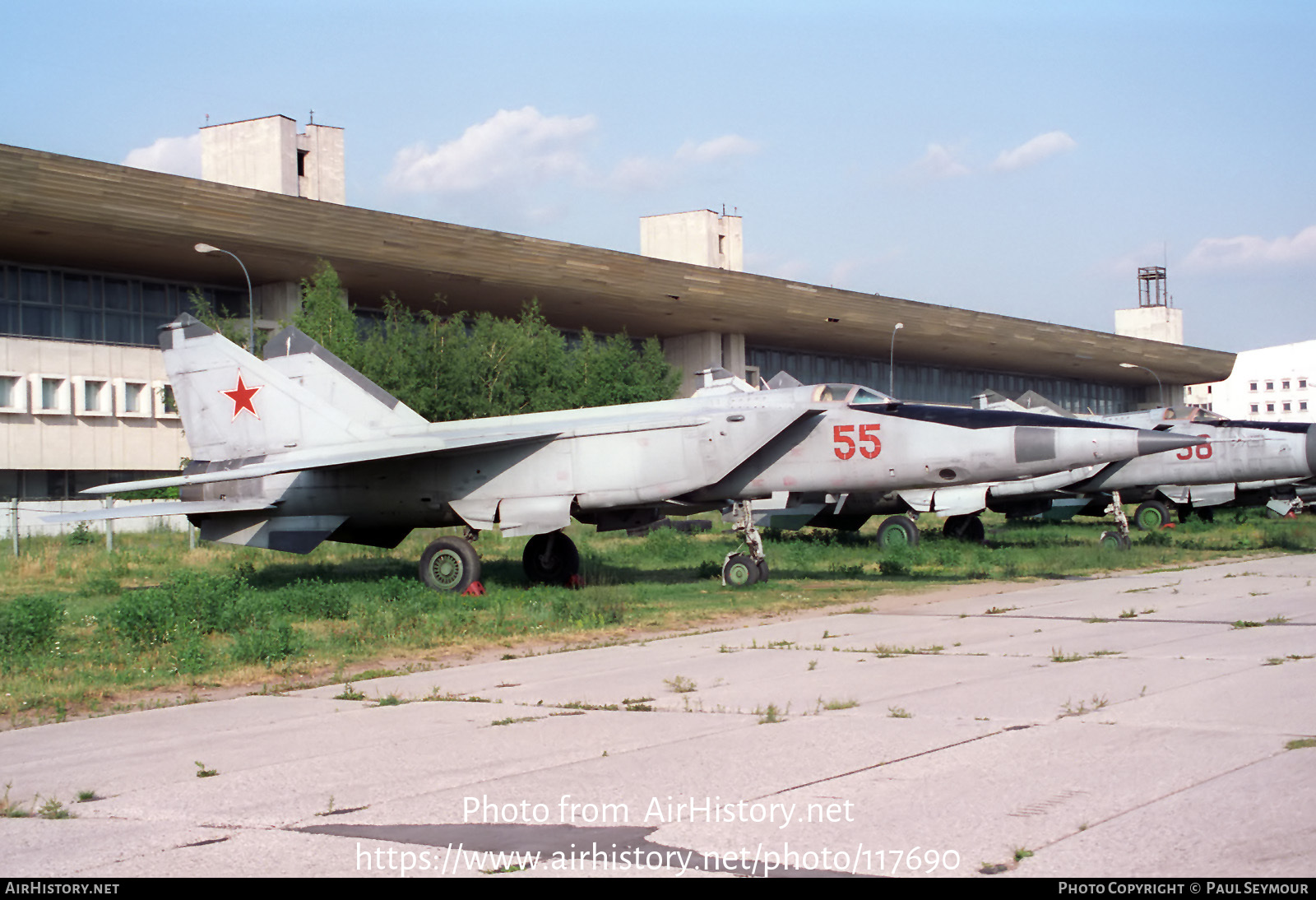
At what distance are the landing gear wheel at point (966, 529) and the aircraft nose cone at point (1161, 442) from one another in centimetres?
1080

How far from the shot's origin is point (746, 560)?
60.7 feet

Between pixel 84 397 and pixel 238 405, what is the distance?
27.5 m

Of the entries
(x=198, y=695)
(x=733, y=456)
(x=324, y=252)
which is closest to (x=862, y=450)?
(x=733, y=456)

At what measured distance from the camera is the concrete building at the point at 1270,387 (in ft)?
385

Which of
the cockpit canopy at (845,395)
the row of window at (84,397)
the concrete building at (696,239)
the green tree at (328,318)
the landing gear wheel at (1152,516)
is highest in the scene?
the concrete building at (696,239)

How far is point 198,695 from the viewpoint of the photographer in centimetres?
1023

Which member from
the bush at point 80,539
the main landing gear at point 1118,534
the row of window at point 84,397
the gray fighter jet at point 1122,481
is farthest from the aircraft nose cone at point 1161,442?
the row of window at point 84,397

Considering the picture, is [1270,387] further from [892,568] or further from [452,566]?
[452,566]

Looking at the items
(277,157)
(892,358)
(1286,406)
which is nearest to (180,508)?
(277,157)

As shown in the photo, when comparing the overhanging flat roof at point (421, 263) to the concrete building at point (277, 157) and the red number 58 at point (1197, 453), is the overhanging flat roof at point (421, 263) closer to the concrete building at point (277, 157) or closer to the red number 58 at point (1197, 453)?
the concrete building at point (277, 157)

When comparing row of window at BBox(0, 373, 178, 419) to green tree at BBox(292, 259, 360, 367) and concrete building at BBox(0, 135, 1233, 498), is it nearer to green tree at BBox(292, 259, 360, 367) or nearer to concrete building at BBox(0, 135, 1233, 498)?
concrete building at BBox(0, 135, 1233, 498)

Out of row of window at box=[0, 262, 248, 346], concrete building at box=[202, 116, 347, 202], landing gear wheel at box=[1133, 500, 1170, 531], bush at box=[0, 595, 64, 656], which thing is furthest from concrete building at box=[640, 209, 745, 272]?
bush at box=[0, 595, 64, 656]

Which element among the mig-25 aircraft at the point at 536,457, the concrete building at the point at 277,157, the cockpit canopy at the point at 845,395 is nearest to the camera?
the mig-25 aircraft at the point at 536,457

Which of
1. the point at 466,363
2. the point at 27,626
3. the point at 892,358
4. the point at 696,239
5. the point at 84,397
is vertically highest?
the point at 696,239
